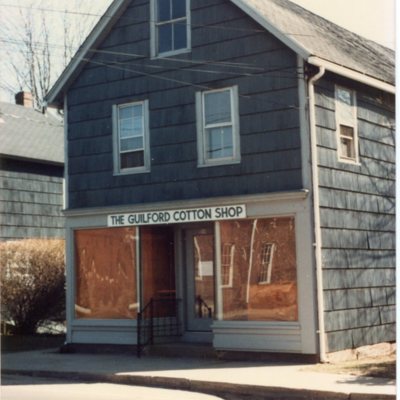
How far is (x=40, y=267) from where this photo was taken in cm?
1858

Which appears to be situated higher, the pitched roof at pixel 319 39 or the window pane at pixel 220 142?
the pitched roof at pixel 319 39

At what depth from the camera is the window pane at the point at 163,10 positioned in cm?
1559

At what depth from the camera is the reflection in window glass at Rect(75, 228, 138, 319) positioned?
15.8m

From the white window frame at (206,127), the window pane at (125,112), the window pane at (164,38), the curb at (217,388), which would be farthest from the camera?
the window pane at (125,112)

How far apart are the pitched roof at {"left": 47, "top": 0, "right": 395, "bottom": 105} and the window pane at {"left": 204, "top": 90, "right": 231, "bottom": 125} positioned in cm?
150

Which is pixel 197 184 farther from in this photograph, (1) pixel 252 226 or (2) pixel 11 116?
(2) pixel 11 116

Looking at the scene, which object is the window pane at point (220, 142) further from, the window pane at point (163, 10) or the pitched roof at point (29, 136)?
the pitched roof at point (29, 136)

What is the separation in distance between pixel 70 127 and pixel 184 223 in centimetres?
323

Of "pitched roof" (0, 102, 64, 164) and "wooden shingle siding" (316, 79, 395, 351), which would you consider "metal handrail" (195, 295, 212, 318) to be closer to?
"wooden shingle siding" (316, 79, 395, 351)

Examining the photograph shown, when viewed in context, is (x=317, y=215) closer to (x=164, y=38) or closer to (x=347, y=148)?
(x=347, y=148)

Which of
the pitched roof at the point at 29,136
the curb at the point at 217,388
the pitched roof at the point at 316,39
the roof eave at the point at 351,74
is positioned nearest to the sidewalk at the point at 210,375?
the curb at the point at 217,388

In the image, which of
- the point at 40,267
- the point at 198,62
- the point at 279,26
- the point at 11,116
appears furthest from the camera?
the point at 11,116

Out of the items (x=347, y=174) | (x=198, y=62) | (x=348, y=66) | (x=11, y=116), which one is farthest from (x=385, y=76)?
(x=11, y=116)

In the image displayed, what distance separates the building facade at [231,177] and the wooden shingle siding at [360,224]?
0.03 meters
